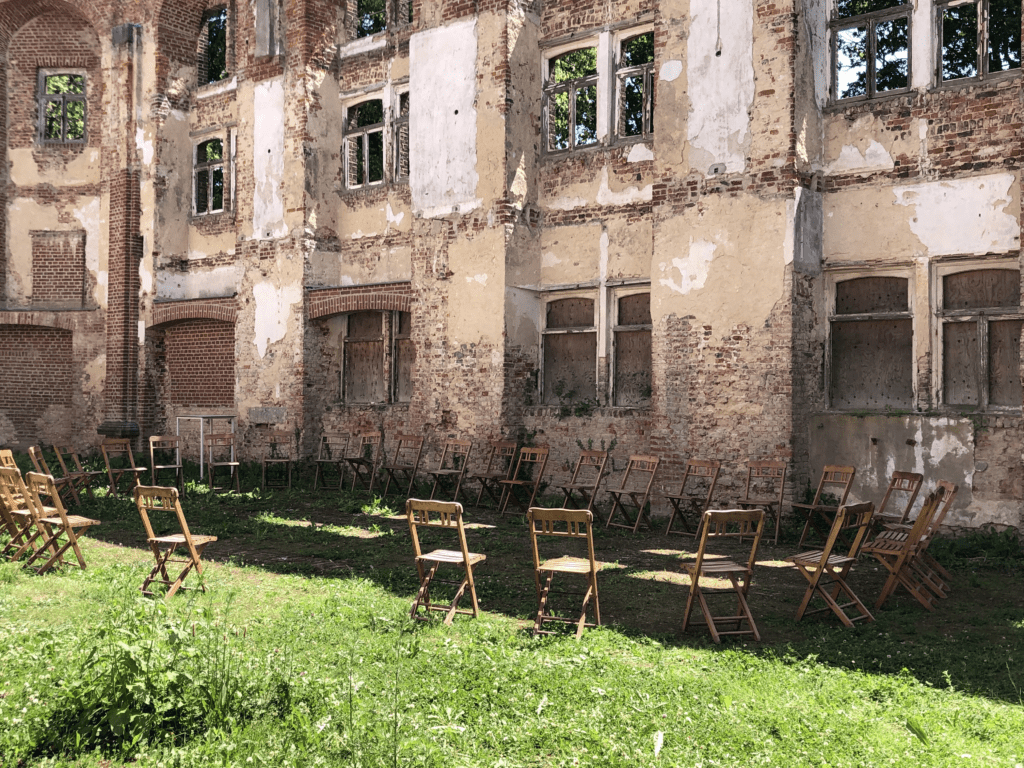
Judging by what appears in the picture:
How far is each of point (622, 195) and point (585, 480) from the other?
381 centimetres

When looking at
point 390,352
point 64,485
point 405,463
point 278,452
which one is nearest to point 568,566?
point 405,463

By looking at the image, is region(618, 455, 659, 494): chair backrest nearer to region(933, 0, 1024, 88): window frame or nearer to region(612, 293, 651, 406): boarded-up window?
region(612, 293, 651, 406): boarded-up window

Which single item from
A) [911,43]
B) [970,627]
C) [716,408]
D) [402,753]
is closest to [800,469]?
[716,408]

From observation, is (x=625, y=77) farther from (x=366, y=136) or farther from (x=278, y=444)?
(x=278, y=444)

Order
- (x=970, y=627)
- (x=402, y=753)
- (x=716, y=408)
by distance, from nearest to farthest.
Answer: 1. (x=402, y=753)
2. (x=970, y=627)
3. (x=716, y=408)

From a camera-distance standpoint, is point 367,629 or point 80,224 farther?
point 80,224

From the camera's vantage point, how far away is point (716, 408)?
1000 centimetres

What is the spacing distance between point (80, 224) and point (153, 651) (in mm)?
15868

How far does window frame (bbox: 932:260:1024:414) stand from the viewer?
8.90 metres

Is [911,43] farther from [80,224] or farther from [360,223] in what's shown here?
[80,224]

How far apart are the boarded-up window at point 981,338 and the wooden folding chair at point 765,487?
194cm

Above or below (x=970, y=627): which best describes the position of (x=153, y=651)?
above

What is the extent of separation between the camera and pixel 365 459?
43.2 feet

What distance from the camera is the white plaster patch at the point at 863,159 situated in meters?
9.48
